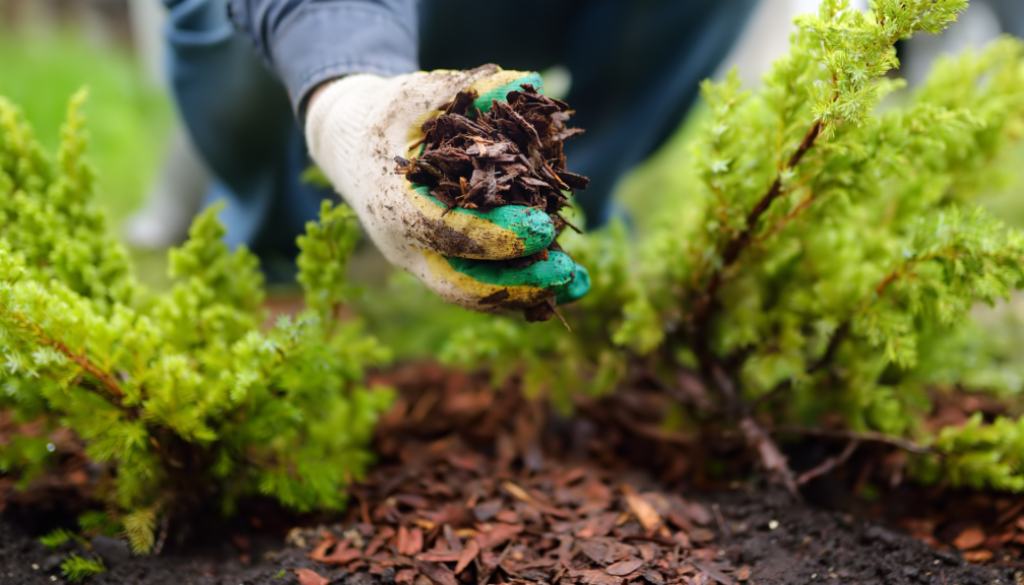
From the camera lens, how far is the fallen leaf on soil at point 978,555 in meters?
1.45

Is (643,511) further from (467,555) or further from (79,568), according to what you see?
(79,568)

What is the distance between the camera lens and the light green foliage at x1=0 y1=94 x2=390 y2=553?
4.27 feet

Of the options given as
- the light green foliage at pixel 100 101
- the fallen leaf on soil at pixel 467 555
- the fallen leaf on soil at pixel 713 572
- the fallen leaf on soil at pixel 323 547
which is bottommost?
the fallen leaf on soil at pixel 713 572

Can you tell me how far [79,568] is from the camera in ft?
4.31

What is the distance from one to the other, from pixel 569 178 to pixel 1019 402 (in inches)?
75.0

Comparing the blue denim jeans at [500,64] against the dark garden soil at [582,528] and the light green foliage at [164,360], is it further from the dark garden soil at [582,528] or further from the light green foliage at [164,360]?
the dark garden soil at [582,528]

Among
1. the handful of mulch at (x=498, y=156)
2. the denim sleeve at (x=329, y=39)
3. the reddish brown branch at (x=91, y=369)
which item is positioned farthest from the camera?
the denim sleeve at (x=329, y=39)

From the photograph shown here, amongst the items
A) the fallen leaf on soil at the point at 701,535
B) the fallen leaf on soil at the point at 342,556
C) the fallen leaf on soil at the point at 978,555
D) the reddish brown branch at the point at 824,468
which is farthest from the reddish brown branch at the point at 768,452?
the fallen leaf on soil at the point at 342,556

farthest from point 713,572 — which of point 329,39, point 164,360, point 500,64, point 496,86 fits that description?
point 500,64

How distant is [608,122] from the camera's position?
3.11 metres

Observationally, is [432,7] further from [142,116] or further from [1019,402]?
[142,116]

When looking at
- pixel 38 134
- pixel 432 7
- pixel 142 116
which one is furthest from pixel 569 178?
pixel 142 116

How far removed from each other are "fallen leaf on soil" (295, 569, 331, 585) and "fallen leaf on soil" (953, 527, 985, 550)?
57.9 inches

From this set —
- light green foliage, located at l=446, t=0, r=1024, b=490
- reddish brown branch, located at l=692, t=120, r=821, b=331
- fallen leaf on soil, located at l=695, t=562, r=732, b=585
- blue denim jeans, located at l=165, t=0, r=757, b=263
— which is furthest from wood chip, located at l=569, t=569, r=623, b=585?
blue denim jeans, located at l=165, t=0, r=757, b=263
